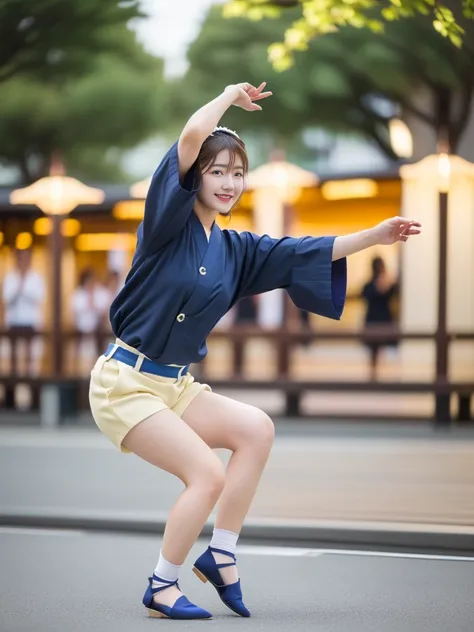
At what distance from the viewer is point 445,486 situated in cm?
836

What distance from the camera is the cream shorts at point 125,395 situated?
4.67 metres

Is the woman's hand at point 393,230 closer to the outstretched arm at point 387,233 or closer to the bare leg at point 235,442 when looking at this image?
the outstretched arm at point 387,233

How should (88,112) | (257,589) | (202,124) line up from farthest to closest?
1. (88,112)
2. (257,589)
3. (202,124)

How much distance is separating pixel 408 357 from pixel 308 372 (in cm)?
113

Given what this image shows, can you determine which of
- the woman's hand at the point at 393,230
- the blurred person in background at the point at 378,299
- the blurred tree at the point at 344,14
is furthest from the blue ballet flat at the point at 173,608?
the blurred person in background at the point at 378,299

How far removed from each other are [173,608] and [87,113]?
845 inches

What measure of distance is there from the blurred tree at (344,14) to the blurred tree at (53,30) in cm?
128

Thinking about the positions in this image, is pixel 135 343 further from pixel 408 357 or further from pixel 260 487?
pixel 408 357

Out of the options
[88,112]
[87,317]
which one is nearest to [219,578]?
[87,317]

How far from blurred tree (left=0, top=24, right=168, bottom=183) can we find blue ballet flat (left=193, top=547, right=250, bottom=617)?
19.5m

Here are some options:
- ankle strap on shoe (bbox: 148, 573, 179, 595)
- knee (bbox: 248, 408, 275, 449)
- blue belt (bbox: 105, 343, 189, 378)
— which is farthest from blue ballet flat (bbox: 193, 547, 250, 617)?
blue belt (bbox: 105, 343, 189, 378)

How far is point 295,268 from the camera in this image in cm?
496

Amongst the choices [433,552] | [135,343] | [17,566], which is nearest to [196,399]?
[135,343]

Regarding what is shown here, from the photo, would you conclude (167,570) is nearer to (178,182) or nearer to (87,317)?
(178,182)
